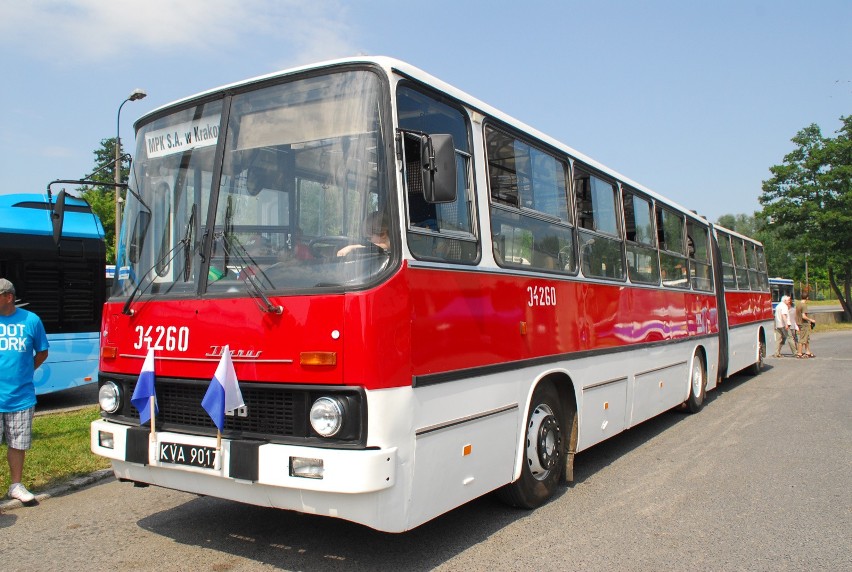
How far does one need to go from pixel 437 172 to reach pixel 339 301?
0.92 metres

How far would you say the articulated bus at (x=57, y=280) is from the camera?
10828 millimetres

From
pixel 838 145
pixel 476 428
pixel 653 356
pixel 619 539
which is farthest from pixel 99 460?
pixel 838 145

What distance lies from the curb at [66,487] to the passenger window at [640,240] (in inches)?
228

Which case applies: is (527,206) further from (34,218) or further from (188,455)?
(34,218)

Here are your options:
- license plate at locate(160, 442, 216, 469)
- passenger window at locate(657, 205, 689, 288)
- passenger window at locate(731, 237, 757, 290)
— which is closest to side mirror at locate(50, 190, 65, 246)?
license plate at locate(160, 442, 216, 469)

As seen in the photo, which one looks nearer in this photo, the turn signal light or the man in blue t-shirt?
the turn signal light

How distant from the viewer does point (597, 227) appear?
7055 mm

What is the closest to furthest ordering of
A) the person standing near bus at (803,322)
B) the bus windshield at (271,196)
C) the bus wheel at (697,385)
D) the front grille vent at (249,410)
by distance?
1. the front grille vent at (249,410)
2. the bus windshield at (271,196)
3. the bus wheel at (697,385)
4. the person standing near bus at (803,322)

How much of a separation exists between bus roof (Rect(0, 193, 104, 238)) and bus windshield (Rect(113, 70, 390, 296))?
21.9ft

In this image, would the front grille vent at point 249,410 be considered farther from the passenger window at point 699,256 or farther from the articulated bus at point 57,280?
the passenger window at point 699,256

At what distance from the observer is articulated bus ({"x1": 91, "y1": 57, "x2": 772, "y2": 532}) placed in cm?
382

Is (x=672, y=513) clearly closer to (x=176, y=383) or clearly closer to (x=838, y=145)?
(x=176, y=383)

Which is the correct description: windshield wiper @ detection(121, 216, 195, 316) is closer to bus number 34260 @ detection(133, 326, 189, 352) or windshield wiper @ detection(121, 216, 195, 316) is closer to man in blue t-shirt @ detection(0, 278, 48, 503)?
bus number 34260 @ detection(133, 326, 189, 352)

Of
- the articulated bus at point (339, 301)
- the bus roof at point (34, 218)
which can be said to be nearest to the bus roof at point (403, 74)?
the articulated bus at point (339, 301)
